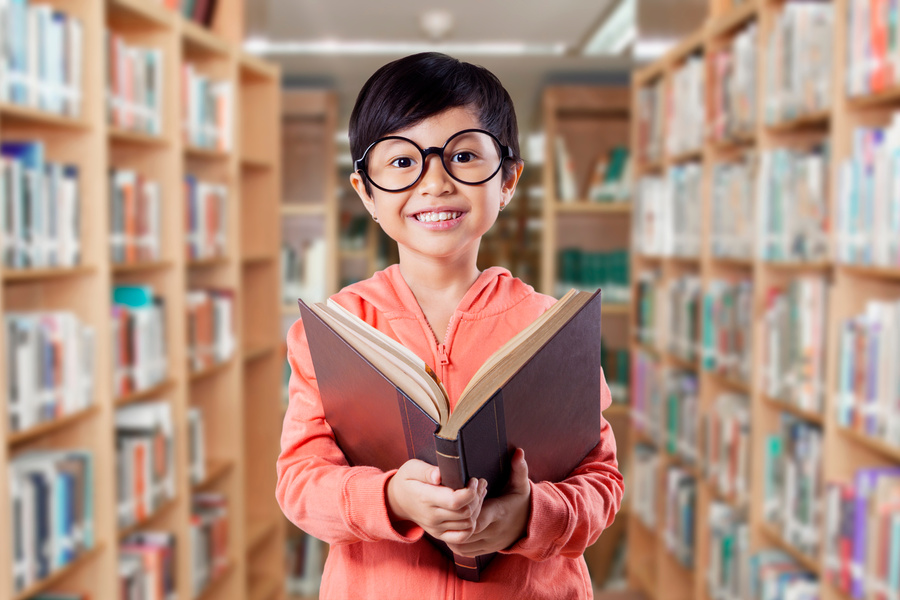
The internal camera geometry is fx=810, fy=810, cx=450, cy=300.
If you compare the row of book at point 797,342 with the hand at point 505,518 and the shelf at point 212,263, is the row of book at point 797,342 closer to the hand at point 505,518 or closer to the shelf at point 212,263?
the hand at point 505,518

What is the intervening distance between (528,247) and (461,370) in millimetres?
2635

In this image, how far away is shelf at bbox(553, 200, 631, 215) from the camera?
11.6 ft

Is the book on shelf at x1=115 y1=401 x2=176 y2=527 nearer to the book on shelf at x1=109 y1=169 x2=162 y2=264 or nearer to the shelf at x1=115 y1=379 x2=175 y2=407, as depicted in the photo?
the shelf at x1=115 y1=379 x2=175 y2=407

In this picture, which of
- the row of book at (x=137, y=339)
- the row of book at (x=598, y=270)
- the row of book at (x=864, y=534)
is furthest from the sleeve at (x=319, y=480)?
the row of book at (x=598, y=270)

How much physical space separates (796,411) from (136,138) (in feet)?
6.42

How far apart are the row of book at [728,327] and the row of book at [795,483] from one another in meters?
0.24

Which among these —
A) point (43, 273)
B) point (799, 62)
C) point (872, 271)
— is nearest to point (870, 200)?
point (872, 271)

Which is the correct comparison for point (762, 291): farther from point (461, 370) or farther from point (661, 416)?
point (461, 370)

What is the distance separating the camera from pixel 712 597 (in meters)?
2.79

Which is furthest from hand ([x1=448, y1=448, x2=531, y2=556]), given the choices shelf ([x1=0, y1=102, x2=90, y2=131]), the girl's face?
shelf ([x1=0, y1=102, x2=90, y2=131])

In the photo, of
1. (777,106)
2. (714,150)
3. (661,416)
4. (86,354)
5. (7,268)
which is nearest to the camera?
(7,268)

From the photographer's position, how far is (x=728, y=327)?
2.58 metres

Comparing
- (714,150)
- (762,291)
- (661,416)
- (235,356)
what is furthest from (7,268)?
(661,416)

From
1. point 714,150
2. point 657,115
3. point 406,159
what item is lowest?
point 406,159
